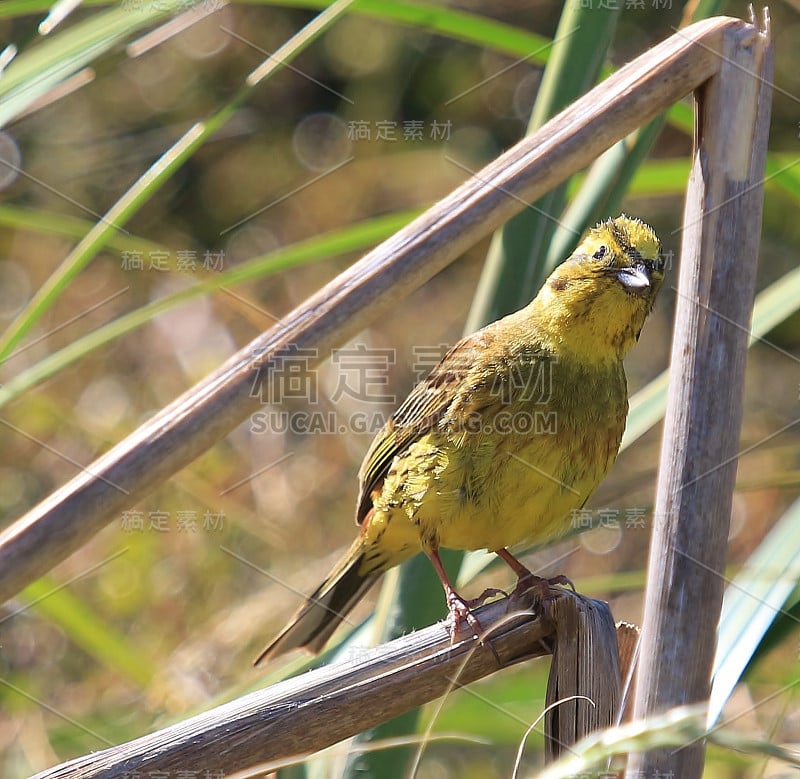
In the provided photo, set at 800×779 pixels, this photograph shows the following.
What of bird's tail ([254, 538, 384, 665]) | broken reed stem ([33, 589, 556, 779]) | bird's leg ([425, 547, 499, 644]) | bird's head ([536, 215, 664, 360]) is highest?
bird's head ([536, 215, 664, 360])

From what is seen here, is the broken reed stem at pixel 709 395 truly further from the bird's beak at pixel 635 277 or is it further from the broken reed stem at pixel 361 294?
the bird's beak at pixel 635 277

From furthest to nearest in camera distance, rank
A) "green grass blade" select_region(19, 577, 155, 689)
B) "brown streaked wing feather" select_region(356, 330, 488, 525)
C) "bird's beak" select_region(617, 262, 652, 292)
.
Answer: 1. "green grass blade" select_region(19, 577, 155, 689)
2. "brown streaked wing feather" select_region(356, 330, 488, 525)
3. "bird's beak" select_region(617, 262, 652, 292)

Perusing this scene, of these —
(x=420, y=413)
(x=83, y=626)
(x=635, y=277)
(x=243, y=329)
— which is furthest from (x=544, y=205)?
(x=243, y=329)

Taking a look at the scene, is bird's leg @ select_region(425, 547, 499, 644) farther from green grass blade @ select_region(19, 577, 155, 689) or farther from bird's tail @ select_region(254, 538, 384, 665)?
green grass blade @ select_region(19, 577, 155, 689)

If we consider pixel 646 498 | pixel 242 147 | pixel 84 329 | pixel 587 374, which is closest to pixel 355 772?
pixel 587 374

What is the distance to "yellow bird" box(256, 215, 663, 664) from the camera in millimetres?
2283

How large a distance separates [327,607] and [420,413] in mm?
618

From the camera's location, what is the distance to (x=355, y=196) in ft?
20.2

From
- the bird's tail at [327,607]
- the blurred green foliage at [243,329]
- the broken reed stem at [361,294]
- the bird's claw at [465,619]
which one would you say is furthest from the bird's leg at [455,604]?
the blurred green foliage at [243,329]

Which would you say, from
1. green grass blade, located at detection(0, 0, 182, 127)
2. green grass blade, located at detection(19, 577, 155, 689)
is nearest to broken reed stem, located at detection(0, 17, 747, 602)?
green grass blade, located at detection(0, 0, 182, 127)

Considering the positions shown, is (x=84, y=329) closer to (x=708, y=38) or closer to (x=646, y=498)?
(x=646, y=498)

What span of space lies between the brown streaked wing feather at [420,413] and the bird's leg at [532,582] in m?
0.35

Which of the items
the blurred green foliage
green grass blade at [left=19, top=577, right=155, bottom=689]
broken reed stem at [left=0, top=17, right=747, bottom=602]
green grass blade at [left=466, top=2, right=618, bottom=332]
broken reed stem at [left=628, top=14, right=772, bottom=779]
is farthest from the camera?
the blurred green foliage

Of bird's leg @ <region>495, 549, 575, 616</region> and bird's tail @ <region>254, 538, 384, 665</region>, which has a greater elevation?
bird's leg @ <region>495, 549, 575, 616</region>
